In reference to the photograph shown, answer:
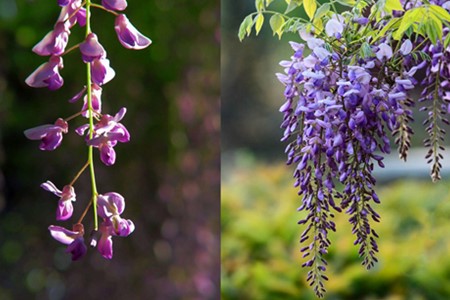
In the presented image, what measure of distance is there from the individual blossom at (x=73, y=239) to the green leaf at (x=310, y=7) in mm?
718

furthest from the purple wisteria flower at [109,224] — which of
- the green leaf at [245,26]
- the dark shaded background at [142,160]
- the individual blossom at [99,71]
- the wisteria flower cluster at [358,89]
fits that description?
the dark shaded background at [142,160]

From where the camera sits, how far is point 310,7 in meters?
1.52

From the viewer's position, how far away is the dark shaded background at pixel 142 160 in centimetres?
272

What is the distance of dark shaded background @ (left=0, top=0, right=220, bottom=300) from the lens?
8.91 ft

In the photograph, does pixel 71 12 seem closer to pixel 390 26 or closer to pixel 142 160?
pixel 390 26

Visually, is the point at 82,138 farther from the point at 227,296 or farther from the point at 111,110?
the point at 227,296

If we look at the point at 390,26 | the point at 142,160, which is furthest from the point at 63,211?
the point at 142,160

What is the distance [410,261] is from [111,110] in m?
1.31

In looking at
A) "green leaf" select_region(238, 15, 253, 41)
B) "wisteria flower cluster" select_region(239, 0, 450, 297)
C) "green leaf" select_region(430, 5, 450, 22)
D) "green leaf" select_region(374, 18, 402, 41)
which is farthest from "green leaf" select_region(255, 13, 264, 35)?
"green leaf" select_region(430, 5, 450, 22)

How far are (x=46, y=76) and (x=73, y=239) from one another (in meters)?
0.21

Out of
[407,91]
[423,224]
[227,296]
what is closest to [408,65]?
[407,91]

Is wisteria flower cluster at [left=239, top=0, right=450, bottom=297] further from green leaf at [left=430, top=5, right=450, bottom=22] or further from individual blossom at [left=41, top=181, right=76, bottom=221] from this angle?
individual blossom at [left=41, top=181, right=76, bottom=221]

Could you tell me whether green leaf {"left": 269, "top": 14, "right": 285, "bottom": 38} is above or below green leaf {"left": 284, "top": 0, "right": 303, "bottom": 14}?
below

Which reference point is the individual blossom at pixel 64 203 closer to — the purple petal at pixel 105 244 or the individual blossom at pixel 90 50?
the purple petal at pixel 105 244
